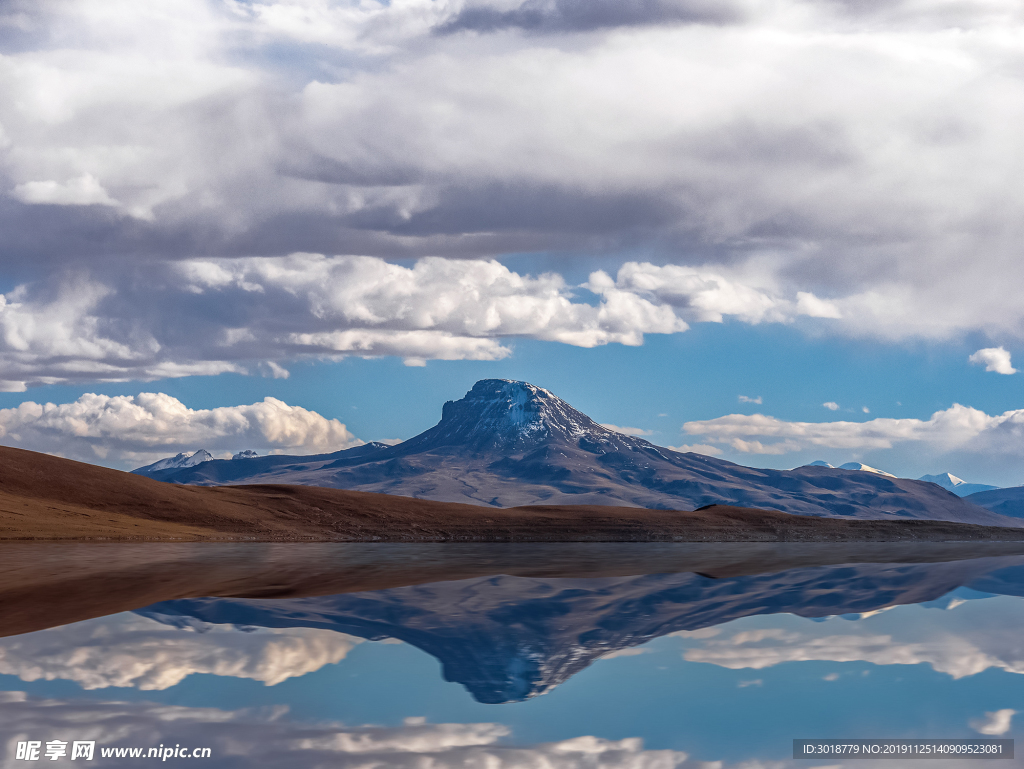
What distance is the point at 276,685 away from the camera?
25188 mm

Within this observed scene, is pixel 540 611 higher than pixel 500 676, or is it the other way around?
pixel 540 611

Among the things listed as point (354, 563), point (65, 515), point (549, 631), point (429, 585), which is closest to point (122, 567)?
point (354, 563)

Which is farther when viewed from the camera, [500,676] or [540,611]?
[540,611]

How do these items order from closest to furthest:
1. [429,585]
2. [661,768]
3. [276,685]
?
1. [661,768]
2. [276,685]
3. [429,585]

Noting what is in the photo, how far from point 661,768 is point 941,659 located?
1671cm

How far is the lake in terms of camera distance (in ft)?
63.9

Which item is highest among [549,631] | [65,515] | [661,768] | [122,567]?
[65,515]

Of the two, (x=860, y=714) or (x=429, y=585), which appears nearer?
(x=860, y=714)

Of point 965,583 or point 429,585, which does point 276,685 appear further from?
point 965,583

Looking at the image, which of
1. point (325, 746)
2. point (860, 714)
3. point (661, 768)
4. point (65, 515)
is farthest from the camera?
point (65, 515)

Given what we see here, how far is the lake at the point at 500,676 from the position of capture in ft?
63.9

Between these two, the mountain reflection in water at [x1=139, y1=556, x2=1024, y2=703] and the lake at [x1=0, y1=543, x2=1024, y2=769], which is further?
the mountain reflection in water at [x1=139, y1=556, x2=1024, y2=703]

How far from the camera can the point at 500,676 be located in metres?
26.4

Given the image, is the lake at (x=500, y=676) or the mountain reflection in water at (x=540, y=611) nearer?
the lake at (x=500, y=676)
